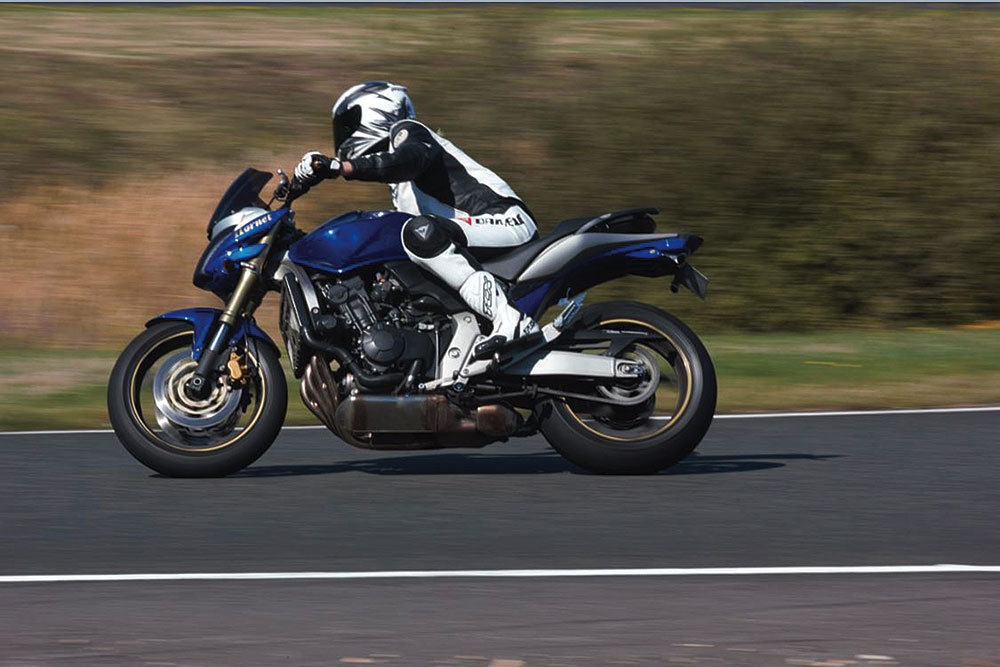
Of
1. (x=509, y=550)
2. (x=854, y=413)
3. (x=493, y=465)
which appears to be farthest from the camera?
(x=854, y=413)

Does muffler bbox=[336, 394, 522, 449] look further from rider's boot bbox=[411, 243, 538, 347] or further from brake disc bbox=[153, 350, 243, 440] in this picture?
brake disc bbox=[153, 350, 243, 440]

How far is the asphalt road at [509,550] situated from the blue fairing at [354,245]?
3.44 feet

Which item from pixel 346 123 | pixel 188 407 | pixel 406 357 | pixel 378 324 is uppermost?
pixel 346 123

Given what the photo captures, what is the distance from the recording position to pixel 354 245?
330 inches

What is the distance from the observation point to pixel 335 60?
23531 mm

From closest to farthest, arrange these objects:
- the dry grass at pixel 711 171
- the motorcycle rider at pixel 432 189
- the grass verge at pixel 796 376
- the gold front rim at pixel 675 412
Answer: the motorcycle rider at pixel 432 189
the gold front rim at pixel 675 412
the grass verge at pixel 796 376
the dry grass at pixel 711 171

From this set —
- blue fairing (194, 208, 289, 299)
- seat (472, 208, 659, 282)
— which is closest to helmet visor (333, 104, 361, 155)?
blue fairing (194, 208, 289, 299)

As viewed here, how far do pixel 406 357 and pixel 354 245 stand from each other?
567 millimetres

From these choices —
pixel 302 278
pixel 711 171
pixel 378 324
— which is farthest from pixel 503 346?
pixel 711 171

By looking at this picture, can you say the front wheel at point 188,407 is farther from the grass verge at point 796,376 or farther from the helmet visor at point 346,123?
the grass verge at point 796,376

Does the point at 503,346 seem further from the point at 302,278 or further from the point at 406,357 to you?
the point at 302,278

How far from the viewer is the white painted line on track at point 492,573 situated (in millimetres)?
6555

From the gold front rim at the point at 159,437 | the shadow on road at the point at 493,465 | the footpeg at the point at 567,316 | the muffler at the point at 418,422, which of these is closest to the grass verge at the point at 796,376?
the shadow on road at the point at 493,465

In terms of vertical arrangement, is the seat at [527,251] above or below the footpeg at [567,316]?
above
